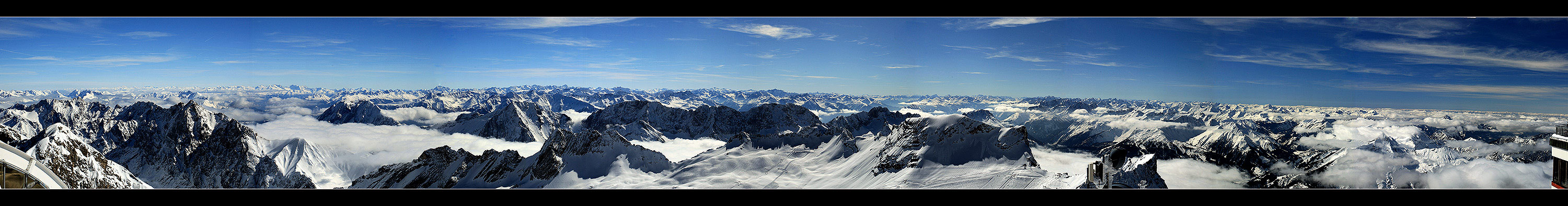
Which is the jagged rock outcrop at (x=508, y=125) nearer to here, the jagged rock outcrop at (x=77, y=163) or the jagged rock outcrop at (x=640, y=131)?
the jagged rock outcrop at (x=640, y=131)

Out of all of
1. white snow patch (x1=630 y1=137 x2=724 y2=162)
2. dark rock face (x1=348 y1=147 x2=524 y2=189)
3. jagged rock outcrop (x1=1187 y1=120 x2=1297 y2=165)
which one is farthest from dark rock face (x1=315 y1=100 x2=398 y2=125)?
jagged rock outcrop (x1=1187 y1=120 x2=1297 y2=165)

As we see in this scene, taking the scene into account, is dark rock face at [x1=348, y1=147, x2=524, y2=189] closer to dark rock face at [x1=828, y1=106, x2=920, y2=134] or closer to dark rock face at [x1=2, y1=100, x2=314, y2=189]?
dark rock face at [x1=2, y1=100, x2=314, y2=189]

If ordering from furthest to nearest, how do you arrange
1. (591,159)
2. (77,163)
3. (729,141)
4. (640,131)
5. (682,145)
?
(640,131), (682,145), (729,141), (77,163), (591,159)

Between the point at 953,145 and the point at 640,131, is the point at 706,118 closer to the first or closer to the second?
the point at 640,131

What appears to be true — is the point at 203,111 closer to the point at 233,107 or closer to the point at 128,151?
the point at 233,107

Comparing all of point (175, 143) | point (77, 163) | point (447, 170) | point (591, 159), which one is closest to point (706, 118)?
point (447, 170)
